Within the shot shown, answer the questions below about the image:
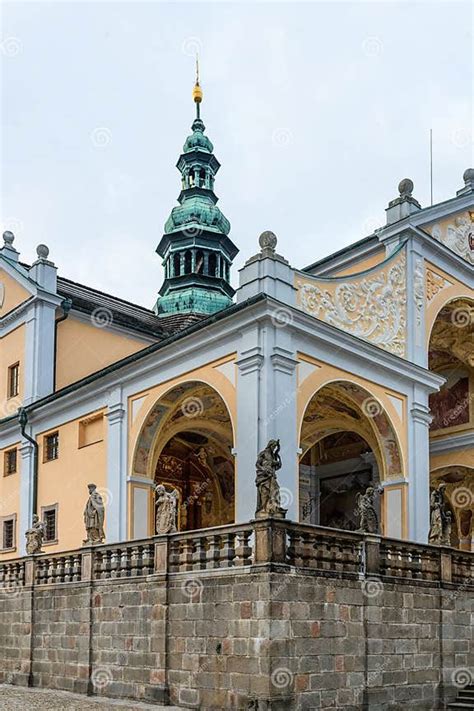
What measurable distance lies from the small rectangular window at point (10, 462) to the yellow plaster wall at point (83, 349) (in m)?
2.20

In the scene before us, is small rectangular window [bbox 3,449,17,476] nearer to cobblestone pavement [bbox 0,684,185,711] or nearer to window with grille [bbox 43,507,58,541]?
window with grille [bbox 43,507,58,541]

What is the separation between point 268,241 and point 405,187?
583 centimetres

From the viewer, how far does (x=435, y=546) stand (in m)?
17.0

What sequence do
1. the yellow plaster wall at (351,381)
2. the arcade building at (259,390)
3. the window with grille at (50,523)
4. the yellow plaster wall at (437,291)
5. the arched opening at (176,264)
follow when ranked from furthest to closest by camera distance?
the arched opening at (176,264) < the window with grille at (50,523) < the yellow plaster wall at (437,291) < the yellow plaster wall at (351,381) < the arcade building at (259,390)

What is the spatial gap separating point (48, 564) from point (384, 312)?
29.0 feet

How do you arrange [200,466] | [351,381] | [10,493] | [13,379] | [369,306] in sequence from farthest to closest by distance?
[13,379]
[200,466]
[10,493]
[369,306]
[351,381]

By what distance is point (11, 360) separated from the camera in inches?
1114

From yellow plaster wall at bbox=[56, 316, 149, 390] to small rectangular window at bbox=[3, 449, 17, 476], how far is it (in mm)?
2204

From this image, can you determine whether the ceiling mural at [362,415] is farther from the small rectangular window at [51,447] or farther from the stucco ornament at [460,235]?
the small rectangular window at [51,447]

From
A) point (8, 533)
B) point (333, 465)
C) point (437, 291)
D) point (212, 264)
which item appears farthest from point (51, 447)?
point (212, 264)

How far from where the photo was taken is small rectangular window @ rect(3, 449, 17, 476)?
26797 mm

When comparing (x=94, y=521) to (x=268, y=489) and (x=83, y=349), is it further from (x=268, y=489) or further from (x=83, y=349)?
(x=83, y=349)

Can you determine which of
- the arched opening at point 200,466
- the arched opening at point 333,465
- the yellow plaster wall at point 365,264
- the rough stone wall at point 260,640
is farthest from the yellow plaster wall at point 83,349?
the rough stone wall at point 260,640

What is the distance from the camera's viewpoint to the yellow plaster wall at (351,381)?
18.4m
